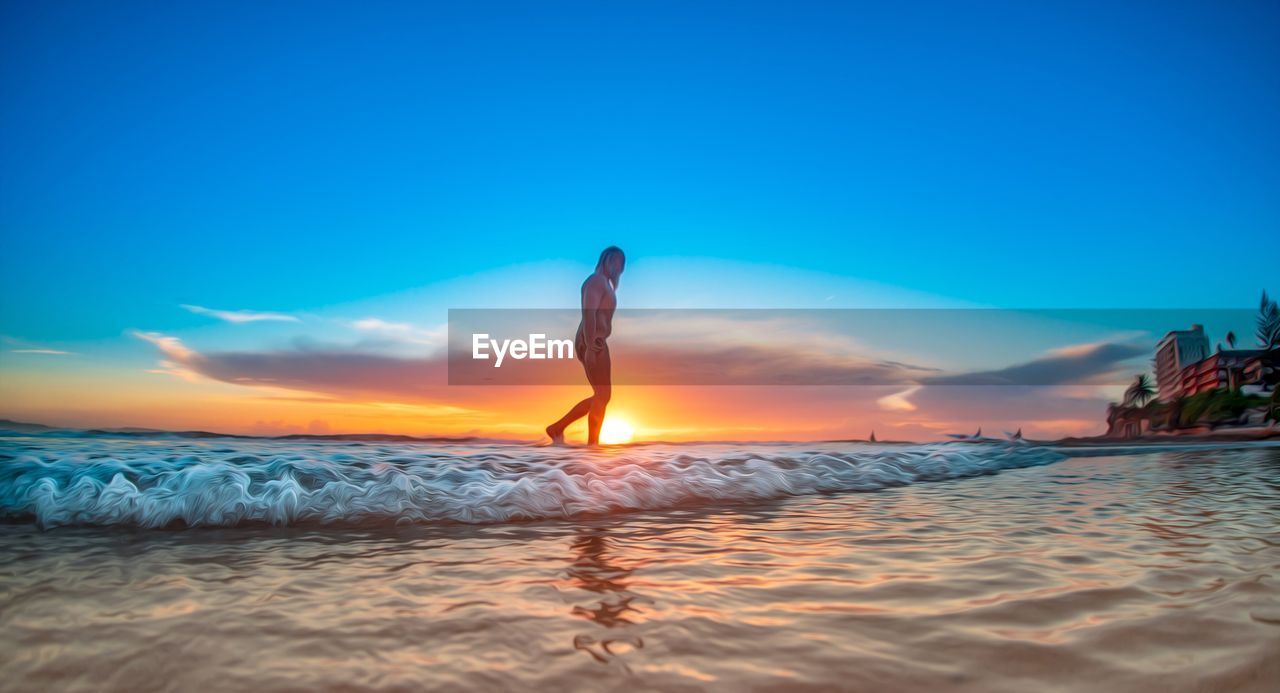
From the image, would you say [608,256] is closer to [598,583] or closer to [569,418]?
[569,418]

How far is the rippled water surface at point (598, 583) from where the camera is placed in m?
1.37

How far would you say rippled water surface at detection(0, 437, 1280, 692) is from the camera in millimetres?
1372

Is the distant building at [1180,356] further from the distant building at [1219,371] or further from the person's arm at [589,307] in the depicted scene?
the person's arm at [589,307]

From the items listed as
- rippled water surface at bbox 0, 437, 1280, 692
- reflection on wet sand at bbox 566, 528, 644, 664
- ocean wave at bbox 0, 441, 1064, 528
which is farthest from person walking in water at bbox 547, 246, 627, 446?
reflection on wet sand at bbox 566, 528, 644, 664

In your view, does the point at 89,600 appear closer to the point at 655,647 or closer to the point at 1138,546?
the point at 655,647

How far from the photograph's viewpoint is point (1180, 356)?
59.4 ft

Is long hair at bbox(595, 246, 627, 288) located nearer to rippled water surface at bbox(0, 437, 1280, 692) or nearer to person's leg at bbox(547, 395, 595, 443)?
person's leg at bbox(547, 395, 595, 443)

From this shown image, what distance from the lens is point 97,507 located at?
359cm

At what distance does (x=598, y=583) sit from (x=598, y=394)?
23.0 feet

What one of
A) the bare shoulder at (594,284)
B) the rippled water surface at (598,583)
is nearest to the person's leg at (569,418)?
the bare shoulder at (594,284)

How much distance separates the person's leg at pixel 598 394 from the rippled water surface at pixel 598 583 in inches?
174

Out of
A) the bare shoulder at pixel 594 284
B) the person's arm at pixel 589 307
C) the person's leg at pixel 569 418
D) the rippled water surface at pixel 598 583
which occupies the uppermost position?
the bare shoulder at pixel 594 284

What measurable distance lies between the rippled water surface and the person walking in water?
4.43 metres

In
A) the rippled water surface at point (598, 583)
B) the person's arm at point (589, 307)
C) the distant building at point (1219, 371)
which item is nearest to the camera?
the rippled water surface at point (598, 583)
